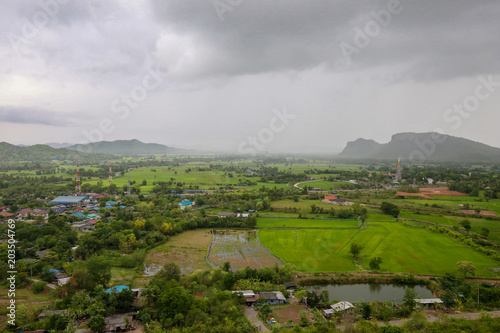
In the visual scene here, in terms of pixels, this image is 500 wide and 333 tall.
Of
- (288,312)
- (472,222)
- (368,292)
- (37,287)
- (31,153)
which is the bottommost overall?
→ (368,292)

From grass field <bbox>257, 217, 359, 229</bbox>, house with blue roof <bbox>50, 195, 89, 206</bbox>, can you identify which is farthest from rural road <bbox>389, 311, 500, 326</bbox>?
house with blue roof <bbox>50, 195, 89, 206</bbox>

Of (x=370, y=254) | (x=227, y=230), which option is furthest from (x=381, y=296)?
(x=227, y=230)

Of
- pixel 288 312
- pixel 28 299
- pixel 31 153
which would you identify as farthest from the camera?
pixel 31 153

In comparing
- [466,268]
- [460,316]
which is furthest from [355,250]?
[460,316]

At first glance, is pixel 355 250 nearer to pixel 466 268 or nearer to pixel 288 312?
pixel 466 268

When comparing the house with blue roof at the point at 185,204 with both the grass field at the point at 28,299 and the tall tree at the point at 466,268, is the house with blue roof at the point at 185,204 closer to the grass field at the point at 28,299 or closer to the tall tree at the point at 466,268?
the grass field at the point at 28,299

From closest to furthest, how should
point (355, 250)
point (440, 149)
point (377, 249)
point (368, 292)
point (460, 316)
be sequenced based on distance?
point (460, 316)
point (368, 292)
point (355, 250)
point (377, 249)
point (440, 149)

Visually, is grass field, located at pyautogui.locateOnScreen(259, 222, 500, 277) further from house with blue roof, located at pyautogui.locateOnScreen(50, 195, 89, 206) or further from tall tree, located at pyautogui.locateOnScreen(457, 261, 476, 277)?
house with blue roof, located at pyautogui.locateOnScreen(50, 195, 89, 206)

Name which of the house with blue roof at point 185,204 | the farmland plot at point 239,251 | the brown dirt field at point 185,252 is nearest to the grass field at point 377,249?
the farmland plot at point 239,251
